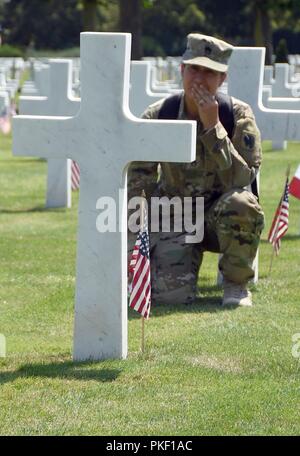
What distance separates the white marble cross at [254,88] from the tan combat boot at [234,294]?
1078mm

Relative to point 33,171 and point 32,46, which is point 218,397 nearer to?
point 33,171

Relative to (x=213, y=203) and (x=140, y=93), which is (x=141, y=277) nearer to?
(x=213, y=203)

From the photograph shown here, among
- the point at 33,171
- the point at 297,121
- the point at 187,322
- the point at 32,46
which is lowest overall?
the point at 32,46

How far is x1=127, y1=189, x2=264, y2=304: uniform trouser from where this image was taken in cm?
821

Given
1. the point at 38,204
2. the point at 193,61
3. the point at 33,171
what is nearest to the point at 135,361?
the point at 193,61

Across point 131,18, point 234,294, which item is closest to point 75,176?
point 234,294

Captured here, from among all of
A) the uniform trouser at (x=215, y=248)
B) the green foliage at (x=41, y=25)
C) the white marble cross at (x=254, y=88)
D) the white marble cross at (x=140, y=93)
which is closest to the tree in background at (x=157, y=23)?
the green foliage at (x=41, y=25)

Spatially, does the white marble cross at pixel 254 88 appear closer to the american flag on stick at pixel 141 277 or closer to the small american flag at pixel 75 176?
the american flag on stick at pixel 141 277

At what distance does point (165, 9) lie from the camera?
289 ft

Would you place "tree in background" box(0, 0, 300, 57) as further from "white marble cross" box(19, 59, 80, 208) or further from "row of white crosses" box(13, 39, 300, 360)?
"row of white crosses" box(13, 39, 300, 360)

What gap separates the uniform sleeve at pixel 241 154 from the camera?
Result: 8.02 m

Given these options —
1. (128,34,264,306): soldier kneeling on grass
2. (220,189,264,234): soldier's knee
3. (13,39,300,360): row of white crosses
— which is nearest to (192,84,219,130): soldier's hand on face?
(128,34,264,306): soldier kneeling on grass
